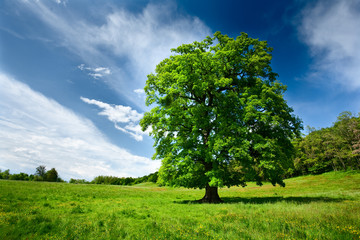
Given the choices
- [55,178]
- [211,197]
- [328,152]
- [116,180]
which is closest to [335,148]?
[328,152]

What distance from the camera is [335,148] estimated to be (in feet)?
214

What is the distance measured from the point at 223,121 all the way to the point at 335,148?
243 feet

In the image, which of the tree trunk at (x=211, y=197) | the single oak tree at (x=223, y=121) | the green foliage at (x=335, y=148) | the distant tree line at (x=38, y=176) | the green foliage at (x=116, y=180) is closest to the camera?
the single oak tree at (x=223, y=121)

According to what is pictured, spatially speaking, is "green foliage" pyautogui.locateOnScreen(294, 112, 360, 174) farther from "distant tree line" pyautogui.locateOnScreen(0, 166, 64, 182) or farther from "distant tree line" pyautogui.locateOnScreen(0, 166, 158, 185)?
"distant tree line" pyautogui.locateOnScreen(0, 166, 64, 182)

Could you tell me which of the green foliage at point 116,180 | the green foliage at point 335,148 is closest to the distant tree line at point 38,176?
the green foliage at point 116,180

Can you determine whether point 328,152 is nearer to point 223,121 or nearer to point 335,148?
point 335,148

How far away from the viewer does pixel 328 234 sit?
6.36 meters

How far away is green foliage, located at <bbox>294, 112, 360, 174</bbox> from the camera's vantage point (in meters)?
59.7

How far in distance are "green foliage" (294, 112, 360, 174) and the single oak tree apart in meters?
57.4

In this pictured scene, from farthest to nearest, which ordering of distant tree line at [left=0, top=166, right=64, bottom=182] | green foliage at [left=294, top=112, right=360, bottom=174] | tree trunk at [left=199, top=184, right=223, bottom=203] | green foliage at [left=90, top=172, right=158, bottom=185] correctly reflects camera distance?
1. green foliage at [left=90, top=172, right=158, bottom=185]
2. distant tree line at [left=0, top=166, right=64, bottom=182]
3. green foliage at [left=294, top=112, right=360, bottom=174]
4. tree trunk at [left=199, top=184, right=223, bottom=203]

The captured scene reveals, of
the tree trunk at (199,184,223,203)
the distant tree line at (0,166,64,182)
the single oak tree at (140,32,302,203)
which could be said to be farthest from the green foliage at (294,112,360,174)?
the distant tree line at (0,166,64,182)

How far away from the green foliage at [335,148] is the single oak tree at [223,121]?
2260 inches

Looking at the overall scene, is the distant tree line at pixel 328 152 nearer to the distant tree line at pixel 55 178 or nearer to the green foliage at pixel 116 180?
the distant tree line at pixel 55 178

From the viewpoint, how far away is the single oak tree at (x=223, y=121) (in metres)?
16.3
